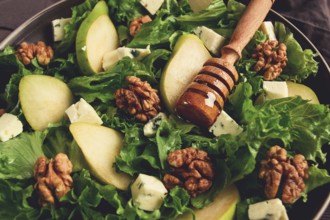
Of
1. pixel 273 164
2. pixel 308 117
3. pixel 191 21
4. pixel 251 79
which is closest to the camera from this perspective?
pixel 273 164

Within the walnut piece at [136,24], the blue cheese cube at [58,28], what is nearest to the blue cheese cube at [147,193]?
the walnut piece at [136,24]

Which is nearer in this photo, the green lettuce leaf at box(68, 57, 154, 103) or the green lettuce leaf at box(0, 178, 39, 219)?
the green lettuce leaf at box(0, 178, 39, 219)

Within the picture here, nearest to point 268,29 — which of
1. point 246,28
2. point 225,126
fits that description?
point 246,28

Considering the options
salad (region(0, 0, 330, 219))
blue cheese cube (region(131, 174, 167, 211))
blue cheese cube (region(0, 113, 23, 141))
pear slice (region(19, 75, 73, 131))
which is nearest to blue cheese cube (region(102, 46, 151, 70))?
salad (region(0, 0, 330, 219))

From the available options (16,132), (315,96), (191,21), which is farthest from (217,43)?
(16,132)

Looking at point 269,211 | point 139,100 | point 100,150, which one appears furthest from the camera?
point 139,100

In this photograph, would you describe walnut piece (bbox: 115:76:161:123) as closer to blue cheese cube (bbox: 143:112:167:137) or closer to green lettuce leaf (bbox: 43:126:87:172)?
blue cheese cube (bbox: 143:112:167:137)

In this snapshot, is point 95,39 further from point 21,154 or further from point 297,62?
point 297,62

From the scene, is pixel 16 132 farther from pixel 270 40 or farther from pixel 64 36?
pixel 270 40
